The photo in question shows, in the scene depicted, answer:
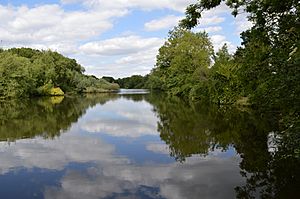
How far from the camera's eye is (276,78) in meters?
6.00

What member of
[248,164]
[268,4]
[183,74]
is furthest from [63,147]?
[183,74]

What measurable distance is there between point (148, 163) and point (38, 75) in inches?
2152

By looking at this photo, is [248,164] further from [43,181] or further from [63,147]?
[63,147]

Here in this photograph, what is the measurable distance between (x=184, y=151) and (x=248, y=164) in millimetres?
2700

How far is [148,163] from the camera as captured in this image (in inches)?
444

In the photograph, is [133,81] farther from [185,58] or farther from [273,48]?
[273,48]

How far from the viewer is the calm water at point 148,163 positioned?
841cm

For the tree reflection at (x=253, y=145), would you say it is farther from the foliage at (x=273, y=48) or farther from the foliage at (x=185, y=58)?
the foliage at (x=185, y=58)

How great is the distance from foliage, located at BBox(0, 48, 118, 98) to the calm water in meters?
36.8

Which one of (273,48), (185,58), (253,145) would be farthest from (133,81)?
(273,48)

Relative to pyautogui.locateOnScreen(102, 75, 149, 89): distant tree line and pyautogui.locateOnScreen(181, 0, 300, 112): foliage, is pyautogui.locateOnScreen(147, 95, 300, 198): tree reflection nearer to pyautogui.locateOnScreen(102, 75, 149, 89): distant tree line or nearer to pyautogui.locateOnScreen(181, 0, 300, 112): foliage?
pyautogui.locateOnScreen(181, 0, 300, 112): foliage

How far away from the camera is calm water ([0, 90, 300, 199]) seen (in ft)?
27.6

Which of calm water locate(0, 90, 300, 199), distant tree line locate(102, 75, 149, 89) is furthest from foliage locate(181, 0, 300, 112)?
distant tree line locate(102, 75, 149, 89)

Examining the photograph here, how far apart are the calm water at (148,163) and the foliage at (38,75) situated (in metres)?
36.8
